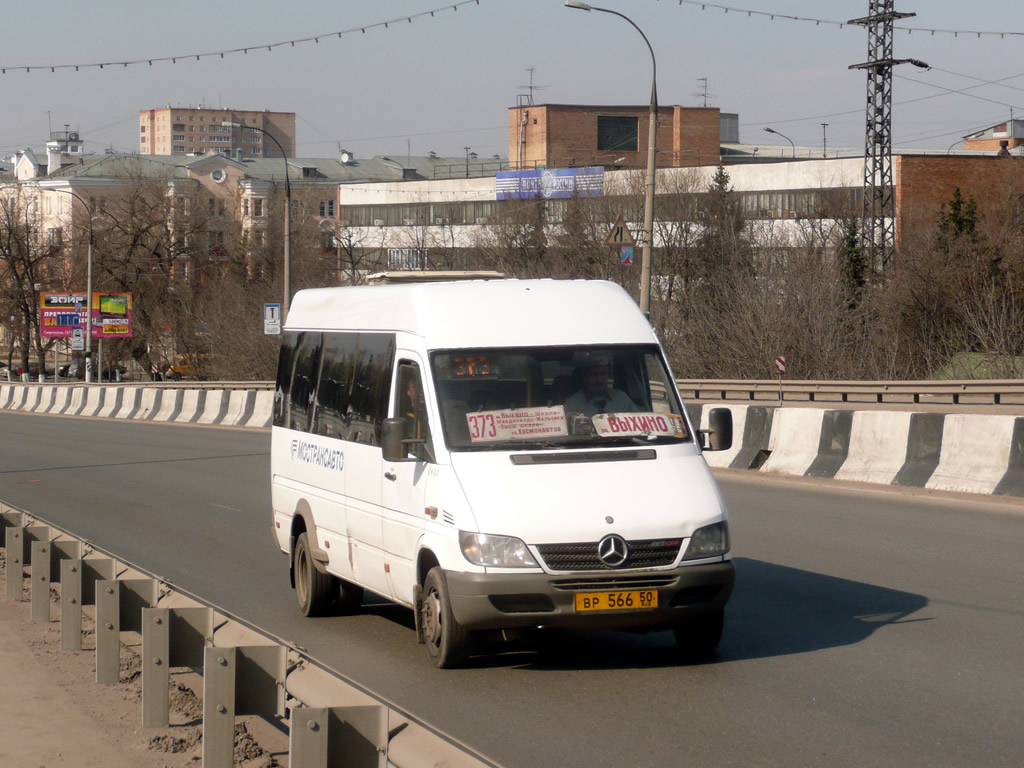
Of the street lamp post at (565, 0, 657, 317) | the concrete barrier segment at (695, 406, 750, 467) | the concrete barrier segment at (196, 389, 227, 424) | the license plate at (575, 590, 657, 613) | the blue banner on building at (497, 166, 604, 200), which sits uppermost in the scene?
the blue banner on building at (497, 166, 604, 200)

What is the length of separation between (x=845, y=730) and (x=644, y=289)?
1974cm

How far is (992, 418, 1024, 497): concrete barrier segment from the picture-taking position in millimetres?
13719

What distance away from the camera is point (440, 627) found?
704 cm

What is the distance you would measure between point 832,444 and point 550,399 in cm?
972

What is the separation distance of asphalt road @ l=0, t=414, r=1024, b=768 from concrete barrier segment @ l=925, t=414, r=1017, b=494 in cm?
43

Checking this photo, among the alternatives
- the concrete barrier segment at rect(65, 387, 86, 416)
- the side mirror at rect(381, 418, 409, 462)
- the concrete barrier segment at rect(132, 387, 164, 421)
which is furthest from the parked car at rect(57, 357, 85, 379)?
the side mirror at rect(381, 418, 409, 462)

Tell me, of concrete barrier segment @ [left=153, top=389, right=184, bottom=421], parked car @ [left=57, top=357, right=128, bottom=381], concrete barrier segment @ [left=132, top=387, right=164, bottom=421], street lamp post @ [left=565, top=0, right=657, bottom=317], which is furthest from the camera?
parked car @ [left=57, top=357, right=128, bottom=381]

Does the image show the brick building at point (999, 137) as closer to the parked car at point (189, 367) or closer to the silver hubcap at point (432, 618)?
the parked car at point (189, 367)

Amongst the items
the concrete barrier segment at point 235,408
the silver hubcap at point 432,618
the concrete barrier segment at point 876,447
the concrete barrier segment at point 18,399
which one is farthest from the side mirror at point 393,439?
the concrete barrier segment at point 18,399

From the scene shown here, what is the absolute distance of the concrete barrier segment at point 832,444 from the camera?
16172mm

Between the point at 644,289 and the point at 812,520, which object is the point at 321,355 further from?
the point at 644,289

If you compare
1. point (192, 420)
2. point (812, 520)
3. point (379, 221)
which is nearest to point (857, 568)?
point (812, 520)

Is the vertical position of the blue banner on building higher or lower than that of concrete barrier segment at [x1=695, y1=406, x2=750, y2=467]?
higher

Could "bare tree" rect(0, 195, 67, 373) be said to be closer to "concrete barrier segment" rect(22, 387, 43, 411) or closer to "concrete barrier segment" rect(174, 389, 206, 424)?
"concrete barrier segment" rect(22, 387, 43, 411)
